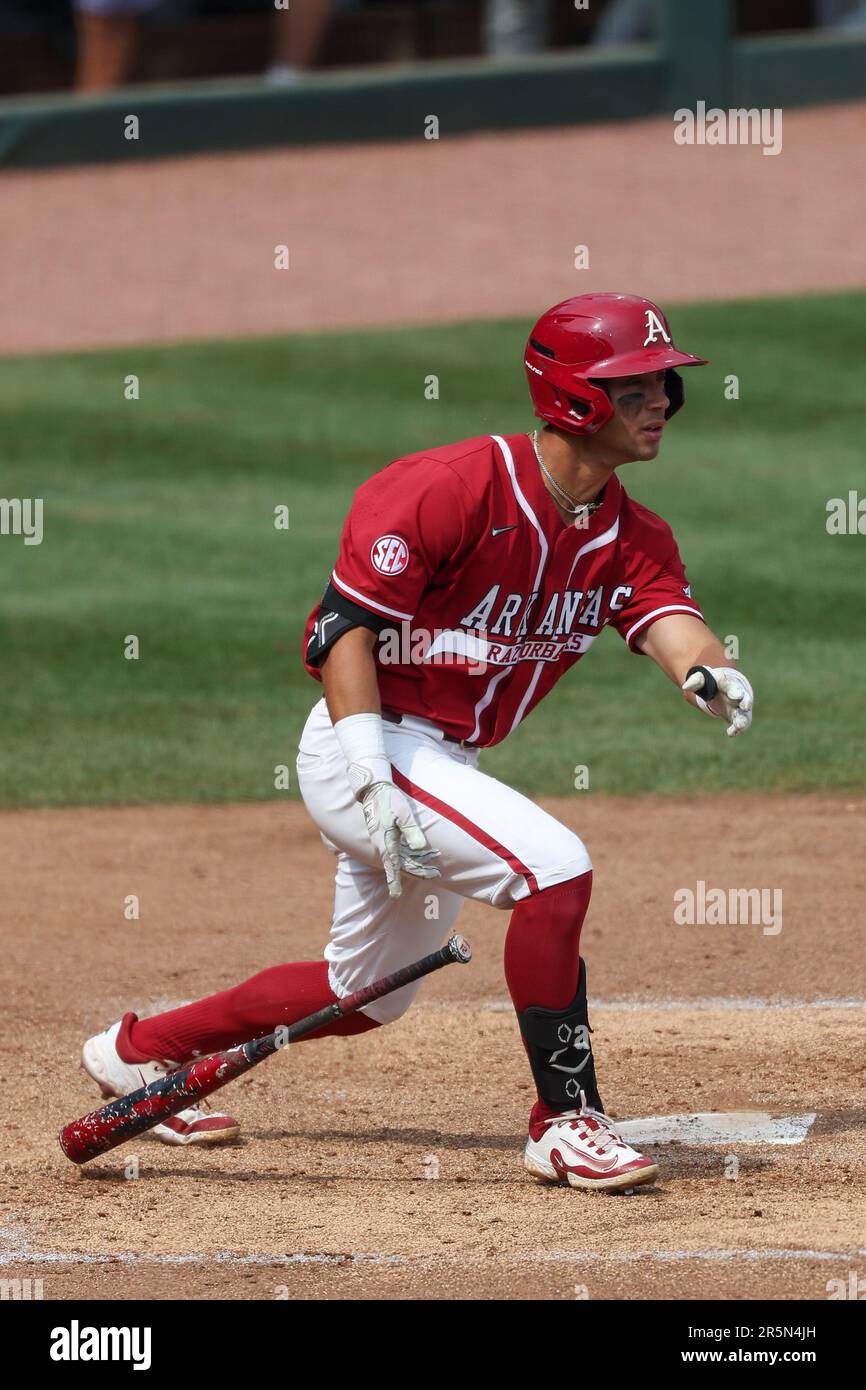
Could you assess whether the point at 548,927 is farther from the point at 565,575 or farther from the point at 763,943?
the point at 763,943

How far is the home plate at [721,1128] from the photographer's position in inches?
187

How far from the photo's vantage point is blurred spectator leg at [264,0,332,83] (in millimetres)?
15594

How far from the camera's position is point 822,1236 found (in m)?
4.00

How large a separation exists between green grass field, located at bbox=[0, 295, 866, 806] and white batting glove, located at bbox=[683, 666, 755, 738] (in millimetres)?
3710

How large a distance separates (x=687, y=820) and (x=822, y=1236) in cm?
372

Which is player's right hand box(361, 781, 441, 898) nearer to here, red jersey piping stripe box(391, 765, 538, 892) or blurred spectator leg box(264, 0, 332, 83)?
red jersey piping stripe box(391, 765, 538, 892)

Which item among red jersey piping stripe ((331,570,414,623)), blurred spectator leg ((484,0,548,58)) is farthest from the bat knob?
blurred spectator leg ((484,0,548,58))

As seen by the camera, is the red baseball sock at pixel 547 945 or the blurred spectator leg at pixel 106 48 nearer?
the red baseball sock at pixel 547 945

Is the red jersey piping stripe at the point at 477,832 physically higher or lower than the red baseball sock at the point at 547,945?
higher

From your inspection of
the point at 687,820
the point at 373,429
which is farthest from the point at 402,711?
the point at 373,429

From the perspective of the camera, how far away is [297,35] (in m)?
15.7

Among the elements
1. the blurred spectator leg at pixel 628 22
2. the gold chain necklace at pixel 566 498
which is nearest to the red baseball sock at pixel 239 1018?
the gold chain necklace at pixel 566 498

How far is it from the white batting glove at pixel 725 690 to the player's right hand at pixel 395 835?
0.68m

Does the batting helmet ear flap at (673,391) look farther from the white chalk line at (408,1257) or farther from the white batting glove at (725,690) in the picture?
the white chalk line at (408,1257)
